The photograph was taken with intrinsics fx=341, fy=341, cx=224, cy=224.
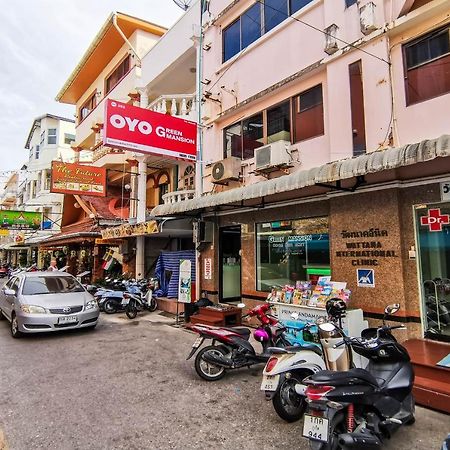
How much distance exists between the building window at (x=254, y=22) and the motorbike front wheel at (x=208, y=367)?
806 cm

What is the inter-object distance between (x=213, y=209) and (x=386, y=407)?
25.0 ft

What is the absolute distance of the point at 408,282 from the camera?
6031 millimetres

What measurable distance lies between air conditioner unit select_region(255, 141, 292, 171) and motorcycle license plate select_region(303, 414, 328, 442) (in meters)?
6.01

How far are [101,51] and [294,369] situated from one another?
1932 cm

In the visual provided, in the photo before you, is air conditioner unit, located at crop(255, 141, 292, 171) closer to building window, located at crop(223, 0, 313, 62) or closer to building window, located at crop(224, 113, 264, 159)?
building window, located at crop(224, 113, 264, 159)

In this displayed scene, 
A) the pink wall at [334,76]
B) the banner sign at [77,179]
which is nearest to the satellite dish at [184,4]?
the pink wall at [334,76]

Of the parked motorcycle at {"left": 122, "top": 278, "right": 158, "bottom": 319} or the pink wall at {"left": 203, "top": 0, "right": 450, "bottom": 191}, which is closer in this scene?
the pink wall at {"left": 203, "top": 0, "right": 450, "bottom": 191}

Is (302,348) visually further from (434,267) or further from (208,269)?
(208,269)

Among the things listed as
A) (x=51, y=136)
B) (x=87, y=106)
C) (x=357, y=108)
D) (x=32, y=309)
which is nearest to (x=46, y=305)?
(x=32, y=309)

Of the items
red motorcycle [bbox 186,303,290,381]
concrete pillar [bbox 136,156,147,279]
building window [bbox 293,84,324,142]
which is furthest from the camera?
concrete pillar [bbox 136,156,147,279]

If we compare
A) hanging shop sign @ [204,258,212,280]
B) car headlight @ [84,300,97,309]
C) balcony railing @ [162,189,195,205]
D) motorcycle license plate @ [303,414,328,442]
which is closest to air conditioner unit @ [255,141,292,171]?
hanging shop sign @ [204,258,212,280]

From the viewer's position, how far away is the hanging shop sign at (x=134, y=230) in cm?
1127

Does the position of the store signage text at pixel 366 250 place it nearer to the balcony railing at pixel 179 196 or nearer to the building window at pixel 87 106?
the balcony railing at pixel 179 196

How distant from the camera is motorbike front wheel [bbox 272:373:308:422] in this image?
396cm
